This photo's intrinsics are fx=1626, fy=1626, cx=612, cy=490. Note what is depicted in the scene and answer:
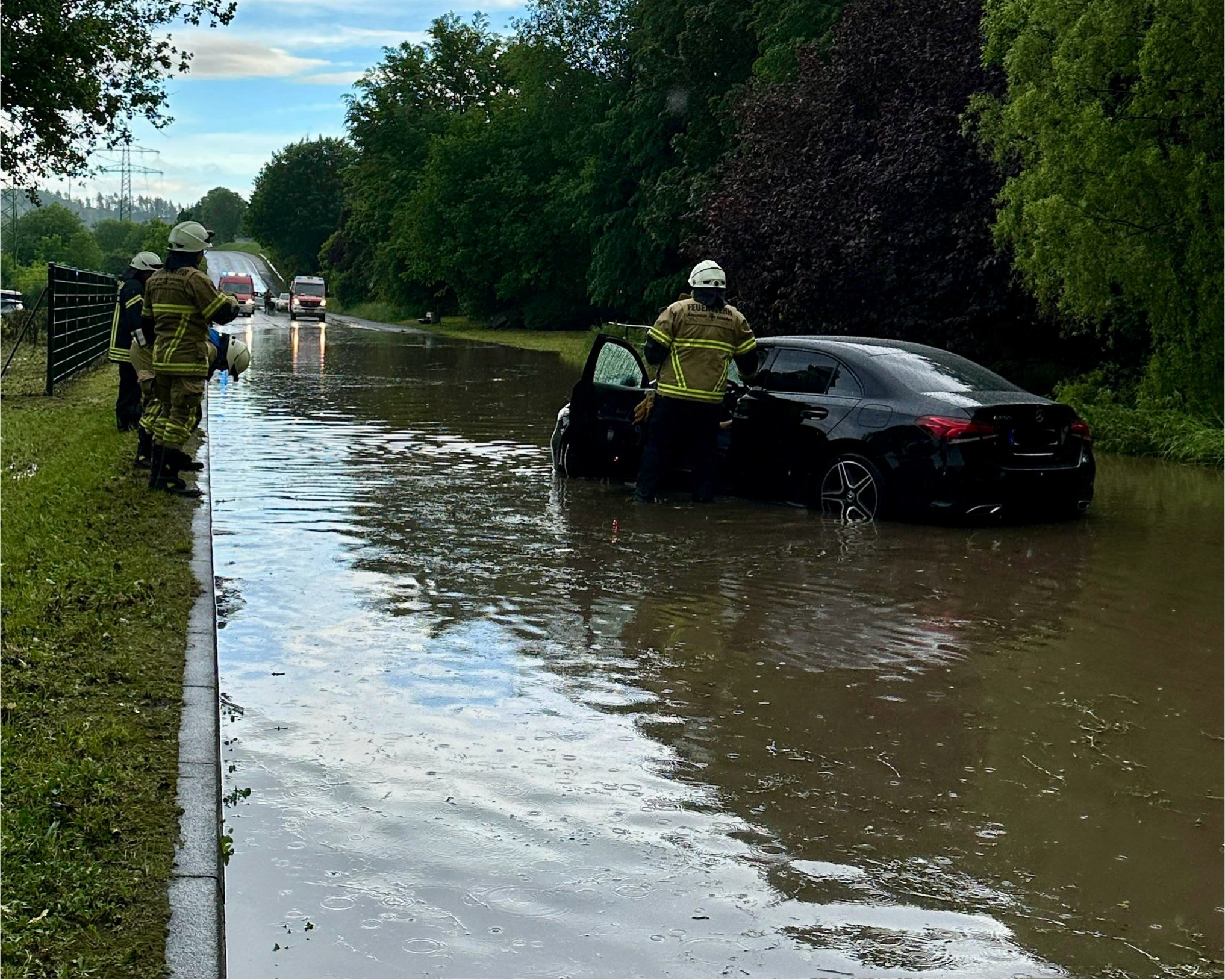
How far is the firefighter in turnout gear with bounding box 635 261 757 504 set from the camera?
12445 mm

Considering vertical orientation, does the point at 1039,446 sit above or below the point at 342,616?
above

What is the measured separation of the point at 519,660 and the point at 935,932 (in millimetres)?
3469

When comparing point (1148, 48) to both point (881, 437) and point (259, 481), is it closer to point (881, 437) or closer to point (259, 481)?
point (881, 437)

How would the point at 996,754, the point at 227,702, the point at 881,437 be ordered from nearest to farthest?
the point at 996,754, the point at 227,702, the point at 881,437

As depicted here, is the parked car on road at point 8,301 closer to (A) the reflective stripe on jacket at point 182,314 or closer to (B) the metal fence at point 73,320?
(B) the metal fence at point 73,320

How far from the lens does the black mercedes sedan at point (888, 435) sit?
37.8 ft

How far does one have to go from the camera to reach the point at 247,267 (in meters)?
160

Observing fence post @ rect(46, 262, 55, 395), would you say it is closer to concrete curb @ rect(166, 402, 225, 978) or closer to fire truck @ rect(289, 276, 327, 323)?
concrete curb @ rect(166, 402, 225, 978)

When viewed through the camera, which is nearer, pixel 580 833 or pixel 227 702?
pixel 580 833

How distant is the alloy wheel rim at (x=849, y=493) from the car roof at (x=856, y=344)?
0.90 m

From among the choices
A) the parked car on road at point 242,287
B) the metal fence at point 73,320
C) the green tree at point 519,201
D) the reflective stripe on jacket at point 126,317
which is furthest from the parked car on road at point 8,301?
the reflective stripe on jacket at point 126,317

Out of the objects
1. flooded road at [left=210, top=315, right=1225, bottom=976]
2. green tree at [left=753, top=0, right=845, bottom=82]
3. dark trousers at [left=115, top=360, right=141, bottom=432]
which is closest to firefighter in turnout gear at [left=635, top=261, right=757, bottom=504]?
flooded road at [left=210, top=315, right=1225, bottom=976]

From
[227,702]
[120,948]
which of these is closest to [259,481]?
[227,702]

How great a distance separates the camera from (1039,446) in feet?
38.9
